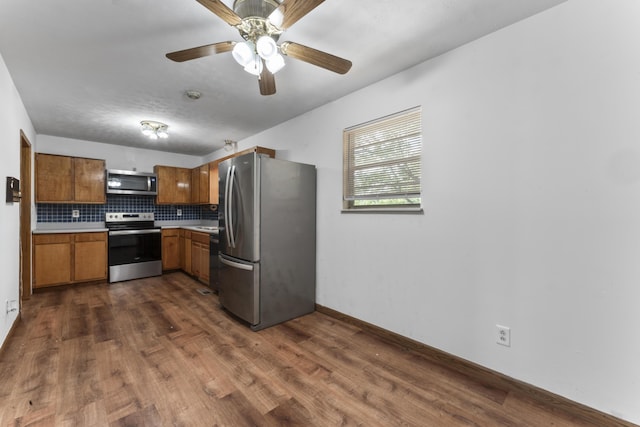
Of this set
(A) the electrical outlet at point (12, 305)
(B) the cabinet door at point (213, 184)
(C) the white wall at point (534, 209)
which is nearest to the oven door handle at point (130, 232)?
(B) the cabinet door at point (213, 184)

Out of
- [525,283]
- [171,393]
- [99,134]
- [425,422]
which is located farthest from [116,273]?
[525,283]

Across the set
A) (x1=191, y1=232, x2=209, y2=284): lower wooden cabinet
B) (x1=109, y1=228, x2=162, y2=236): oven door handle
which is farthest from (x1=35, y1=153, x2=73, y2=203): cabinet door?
(x1=191, y1=232, x2=209, y2=284): lower wooden cabinet

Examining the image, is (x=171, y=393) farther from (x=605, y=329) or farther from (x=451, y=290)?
(x=605, y=329)

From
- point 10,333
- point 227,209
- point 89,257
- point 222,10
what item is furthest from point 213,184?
point 222,10

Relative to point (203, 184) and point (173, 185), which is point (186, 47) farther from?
point (173, 185)

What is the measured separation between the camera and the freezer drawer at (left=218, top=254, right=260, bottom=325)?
A: 107 inches

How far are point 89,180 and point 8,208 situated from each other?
239cm

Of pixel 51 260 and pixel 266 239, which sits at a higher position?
pixel 266 239

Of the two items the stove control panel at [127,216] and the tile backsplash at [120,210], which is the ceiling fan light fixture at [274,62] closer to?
the tile backsplash at [120,210]

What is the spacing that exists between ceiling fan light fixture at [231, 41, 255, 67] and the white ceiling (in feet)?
0.93

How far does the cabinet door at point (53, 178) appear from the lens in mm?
4078

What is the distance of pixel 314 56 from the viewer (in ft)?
5.66

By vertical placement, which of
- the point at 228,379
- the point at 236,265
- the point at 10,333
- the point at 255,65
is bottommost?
the point at 228,379

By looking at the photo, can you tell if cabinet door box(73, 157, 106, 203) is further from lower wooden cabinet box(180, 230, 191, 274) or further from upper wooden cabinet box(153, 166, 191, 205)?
lower wooden cabinet box(180, 230, 191, 274)
